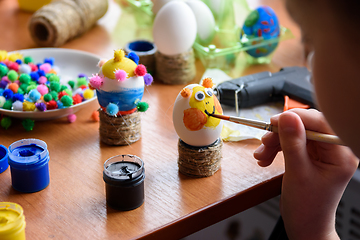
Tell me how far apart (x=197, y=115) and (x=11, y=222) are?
0.32 meters

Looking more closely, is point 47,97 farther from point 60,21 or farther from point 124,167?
point 60,21

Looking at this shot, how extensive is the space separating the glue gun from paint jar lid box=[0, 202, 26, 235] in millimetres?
499

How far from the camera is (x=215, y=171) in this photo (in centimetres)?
67

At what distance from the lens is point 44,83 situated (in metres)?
0.87

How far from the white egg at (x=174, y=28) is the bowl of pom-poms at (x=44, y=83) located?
0.21m

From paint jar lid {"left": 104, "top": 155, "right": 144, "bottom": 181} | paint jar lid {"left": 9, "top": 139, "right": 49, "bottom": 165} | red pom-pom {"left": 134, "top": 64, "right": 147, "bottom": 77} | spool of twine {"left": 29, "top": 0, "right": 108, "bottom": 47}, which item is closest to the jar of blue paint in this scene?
paint jar lid {"left": 9, "top": 139, "right": 49, "bottom": 165}

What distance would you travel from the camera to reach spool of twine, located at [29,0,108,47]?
3.65ft

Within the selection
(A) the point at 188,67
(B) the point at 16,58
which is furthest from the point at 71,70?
(A) the point at 188,67

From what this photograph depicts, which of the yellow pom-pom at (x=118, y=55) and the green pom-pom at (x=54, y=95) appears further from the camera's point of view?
the green pom-pom at (x=54, y=95)

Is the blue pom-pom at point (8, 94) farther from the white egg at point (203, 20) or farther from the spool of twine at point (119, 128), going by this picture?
the white egg at point (203, 20)

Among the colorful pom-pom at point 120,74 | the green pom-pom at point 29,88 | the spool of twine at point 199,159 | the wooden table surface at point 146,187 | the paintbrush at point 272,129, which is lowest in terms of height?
the wooden table surface at point 146,187

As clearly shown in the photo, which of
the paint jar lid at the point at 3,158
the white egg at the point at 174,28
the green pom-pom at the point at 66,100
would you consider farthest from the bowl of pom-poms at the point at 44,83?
the white egg at the point at 174,28

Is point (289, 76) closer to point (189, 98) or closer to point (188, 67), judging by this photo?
point (188, 67)

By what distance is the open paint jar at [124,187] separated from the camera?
1.86 ft
